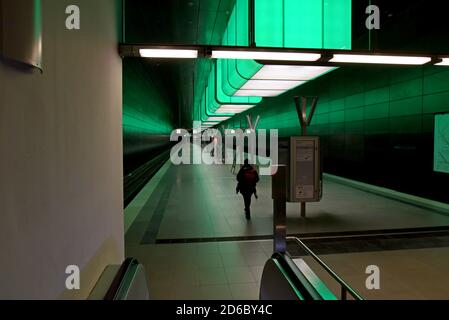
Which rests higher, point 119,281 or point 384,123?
point 384,123

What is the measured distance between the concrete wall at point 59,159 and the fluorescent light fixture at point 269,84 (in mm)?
5581

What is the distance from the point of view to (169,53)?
432cm

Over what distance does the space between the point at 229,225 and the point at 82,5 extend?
5389 mm

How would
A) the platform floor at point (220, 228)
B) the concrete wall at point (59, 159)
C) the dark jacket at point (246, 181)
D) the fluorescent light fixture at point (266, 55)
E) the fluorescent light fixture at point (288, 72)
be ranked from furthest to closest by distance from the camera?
the dark jacket at point (246, 181) < the fluorescent light fixture at point (288, 72) < the platform floor at point (220, 228) < the fluorescent light fixture at point (266, 55) < the concrete wall at point (59, 159)

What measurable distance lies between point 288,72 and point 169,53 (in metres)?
4.41

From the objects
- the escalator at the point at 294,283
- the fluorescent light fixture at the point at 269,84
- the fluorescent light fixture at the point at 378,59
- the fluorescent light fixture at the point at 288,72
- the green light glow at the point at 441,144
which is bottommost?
the escalator at the point at 294,283

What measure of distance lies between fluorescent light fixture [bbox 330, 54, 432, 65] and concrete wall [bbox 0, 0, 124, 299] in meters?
3.30

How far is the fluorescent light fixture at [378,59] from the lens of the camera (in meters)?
4.67

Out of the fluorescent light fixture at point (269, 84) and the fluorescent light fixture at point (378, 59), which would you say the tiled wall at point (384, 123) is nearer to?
the fluorescent light fixture at point (269, 84)

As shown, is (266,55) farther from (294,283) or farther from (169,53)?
(294,283)

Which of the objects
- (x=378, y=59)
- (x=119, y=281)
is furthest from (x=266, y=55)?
(x=119, y=281)

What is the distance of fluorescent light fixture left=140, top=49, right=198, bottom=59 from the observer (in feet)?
14.0

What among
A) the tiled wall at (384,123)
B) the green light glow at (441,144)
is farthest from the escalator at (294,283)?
the tiled wall at (384,123)

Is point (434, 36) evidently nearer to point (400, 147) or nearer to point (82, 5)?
point (400, 147)
